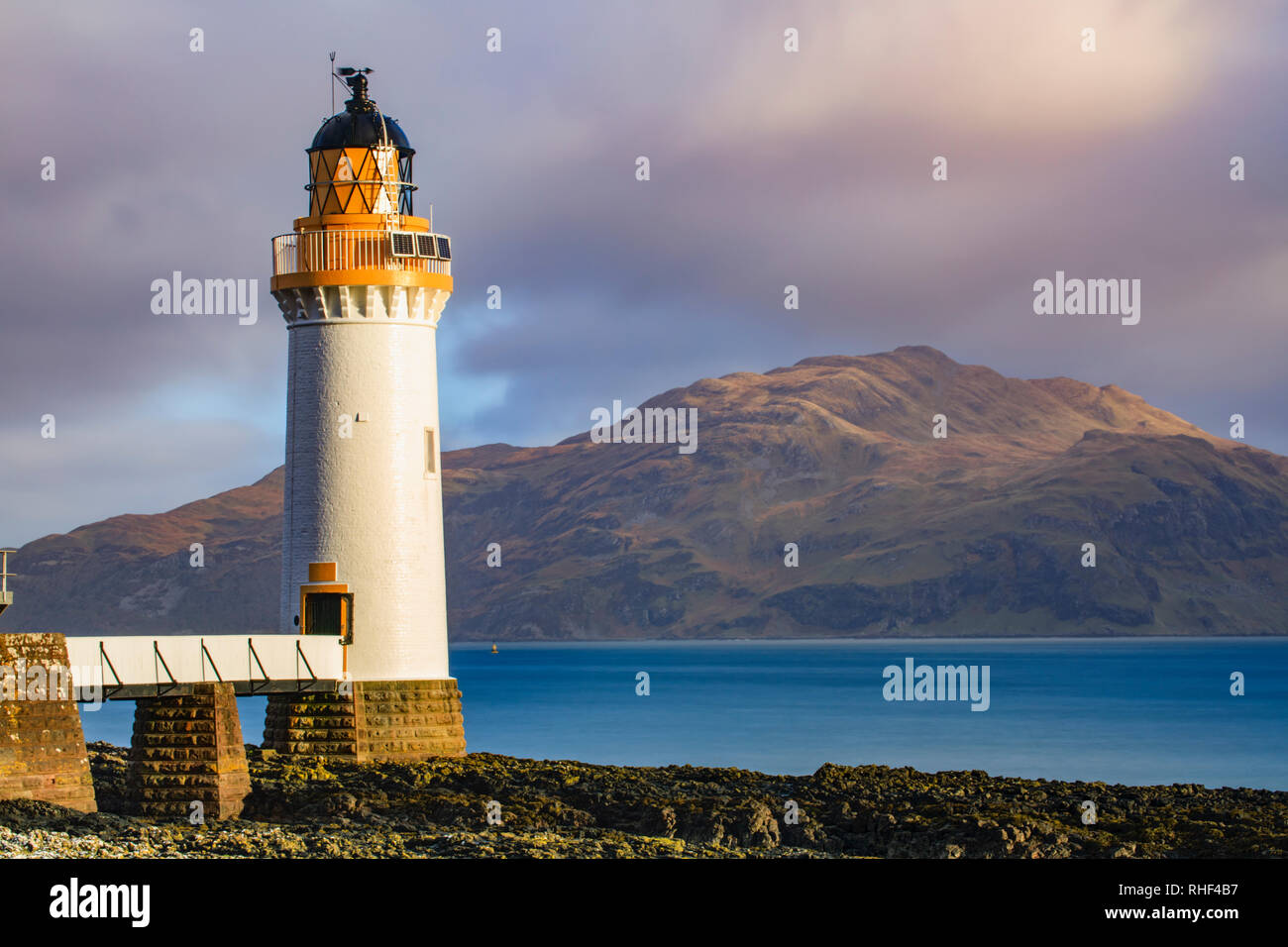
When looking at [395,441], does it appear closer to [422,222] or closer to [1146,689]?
[422,222]

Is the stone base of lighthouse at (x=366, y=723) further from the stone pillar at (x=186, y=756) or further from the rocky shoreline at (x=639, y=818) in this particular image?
the stone pillar at (x=186, y=756)

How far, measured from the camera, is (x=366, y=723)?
2927 cm

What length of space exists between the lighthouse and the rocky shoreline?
1.04m

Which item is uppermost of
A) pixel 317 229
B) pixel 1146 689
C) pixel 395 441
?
pixel 317 229

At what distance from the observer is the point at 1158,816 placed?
25.6 meters

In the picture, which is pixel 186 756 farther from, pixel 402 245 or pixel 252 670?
pixel 402 245

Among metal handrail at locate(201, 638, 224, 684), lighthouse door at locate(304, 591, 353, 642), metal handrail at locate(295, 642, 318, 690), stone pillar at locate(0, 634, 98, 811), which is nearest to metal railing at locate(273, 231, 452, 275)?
lighthouse door at locate(304, 591, 353, 642)

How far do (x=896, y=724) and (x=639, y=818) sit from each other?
54926 mm

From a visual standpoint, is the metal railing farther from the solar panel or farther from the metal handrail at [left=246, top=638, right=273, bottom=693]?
the metal handrail at [left=246, top=638, right=273, bottom=693]

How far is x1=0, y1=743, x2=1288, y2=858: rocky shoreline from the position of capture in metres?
21.4

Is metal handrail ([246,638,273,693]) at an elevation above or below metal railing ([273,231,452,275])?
below
